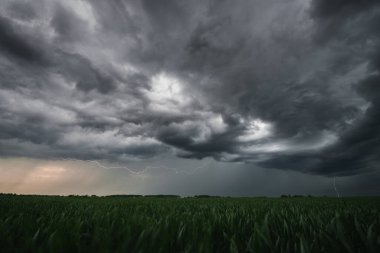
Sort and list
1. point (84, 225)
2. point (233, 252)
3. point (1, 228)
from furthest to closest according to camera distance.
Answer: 1. point (84, 225)
2. point (1, 228)
3. point (233, 252)

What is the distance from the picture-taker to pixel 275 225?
2229 mm

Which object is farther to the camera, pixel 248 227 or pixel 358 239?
pixel 248 227

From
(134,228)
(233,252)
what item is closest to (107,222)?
(134,228)

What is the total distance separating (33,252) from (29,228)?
854 mm

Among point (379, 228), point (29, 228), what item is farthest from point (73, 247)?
point (379, 228)

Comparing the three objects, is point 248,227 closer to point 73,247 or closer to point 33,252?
point 73,247

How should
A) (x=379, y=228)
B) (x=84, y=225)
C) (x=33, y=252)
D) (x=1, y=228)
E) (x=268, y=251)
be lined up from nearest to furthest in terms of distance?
(x=33, y=252) → (x=268, y=251) → (x=1, y=228) → (x=379, y=228) → (x=84, y=225)

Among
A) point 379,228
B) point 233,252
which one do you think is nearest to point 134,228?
point 233,252

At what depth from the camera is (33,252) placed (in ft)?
3.65

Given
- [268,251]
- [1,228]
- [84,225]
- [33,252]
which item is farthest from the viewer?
[84,225]

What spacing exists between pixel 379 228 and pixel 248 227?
107cm

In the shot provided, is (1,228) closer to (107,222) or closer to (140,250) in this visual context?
(107,222)

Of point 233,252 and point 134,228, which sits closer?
point 233,252

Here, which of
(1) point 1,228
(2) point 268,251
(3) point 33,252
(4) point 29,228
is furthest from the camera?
(4) point 29,228
